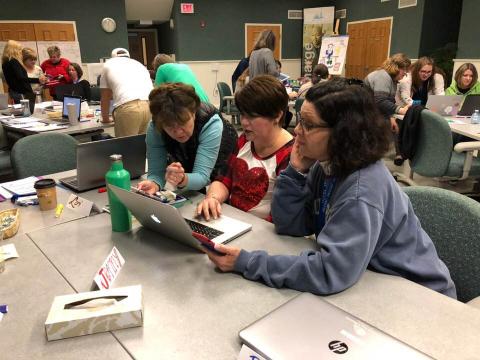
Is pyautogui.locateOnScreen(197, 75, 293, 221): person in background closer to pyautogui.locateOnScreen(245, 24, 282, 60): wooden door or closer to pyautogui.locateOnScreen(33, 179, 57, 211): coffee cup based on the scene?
pyautogui.locateOnScreen(33, 179, 57, 211): coffee cup

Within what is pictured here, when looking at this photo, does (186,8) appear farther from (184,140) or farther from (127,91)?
(184,140)

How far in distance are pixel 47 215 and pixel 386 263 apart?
4.24 ft

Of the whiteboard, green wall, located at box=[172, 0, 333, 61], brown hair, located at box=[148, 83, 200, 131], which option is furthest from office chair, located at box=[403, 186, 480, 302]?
green wall, located at box=[172, 0, 333, 61]

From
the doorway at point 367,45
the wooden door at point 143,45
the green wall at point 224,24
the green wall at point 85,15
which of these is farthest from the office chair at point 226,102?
the wooden door at point 143,45

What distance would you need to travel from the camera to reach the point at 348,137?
3.49 feet

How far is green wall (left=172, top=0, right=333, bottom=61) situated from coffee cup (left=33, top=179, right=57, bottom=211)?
A: 25.3 ft

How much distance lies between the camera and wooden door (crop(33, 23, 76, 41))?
7.45 metres

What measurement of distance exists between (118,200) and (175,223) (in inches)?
11.7

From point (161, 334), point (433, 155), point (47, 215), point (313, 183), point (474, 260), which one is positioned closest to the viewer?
point (161, 334)

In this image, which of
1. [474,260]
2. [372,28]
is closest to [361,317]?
[474,260]

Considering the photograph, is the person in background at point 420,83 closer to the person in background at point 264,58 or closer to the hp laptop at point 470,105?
the hp laptop at point 470,105

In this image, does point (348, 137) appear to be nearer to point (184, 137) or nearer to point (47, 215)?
point (184, 137)

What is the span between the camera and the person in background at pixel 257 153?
1619mm

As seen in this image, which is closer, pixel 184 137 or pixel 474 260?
pixel 474 260
